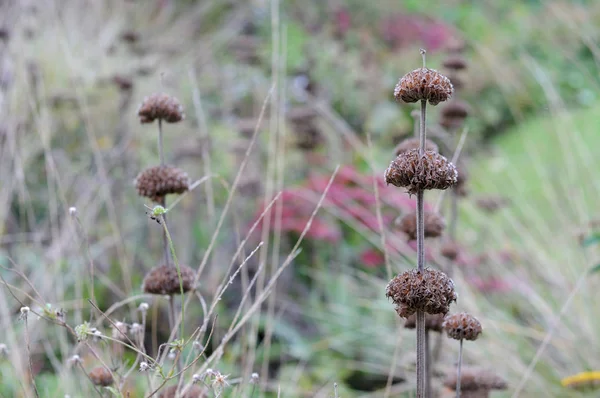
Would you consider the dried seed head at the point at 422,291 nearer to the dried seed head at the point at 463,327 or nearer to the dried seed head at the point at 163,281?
the dried seed head at the point at 463,327

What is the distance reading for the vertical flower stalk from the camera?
33.4 inches

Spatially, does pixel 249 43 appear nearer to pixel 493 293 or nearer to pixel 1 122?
pixel 1 122

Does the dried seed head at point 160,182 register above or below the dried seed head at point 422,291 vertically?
above

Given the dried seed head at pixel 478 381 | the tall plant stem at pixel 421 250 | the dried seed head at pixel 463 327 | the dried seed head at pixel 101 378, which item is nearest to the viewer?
the tall plant stem at pixel 421 250

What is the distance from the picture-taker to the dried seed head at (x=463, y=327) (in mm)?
1009

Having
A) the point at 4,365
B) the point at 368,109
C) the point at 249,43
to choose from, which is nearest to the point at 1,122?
the point at 4,365

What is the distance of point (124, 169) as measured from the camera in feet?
10.2

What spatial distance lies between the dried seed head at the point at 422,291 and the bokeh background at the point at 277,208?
325mm

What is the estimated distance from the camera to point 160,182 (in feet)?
3.98

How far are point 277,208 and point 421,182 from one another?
5.33ft

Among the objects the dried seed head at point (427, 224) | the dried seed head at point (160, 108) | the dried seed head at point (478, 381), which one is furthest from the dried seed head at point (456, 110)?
the dried seed head at point (160, 108)

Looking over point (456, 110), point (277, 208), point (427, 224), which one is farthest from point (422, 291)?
point (277, 208)

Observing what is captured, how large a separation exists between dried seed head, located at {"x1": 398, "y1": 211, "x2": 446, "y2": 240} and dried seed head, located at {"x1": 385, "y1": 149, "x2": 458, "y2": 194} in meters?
0.49

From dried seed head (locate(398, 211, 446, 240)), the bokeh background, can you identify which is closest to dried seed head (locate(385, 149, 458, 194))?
the bokeh background
